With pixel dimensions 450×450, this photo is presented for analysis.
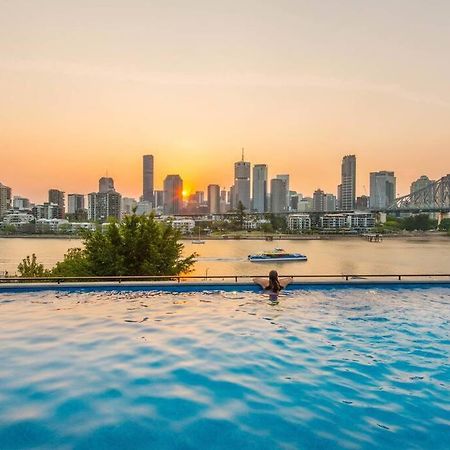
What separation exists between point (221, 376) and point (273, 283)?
21.0ft

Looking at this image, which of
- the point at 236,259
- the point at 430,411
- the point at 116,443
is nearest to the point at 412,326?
the point at 430,411

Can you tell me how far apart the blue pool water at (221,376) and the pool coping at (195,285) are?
1140 mm

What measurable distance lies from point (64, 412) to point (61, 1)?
18.4 metres

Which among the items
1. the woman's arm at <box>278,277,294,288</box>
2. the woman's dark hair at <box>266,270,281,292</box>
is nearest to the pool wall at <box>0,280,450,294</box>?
the woman's arm at <box>278,277,294,288</box>

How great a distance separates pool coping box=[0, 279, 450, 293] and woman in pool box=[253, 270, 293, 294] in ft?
0.59

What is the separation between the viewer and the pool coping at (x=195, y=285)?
12.1 meters

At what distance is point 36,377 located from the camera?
6098mm

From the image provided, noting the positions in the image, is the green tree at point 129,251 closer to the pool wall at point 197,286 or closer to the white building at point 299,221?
the pool wall at point 197,286

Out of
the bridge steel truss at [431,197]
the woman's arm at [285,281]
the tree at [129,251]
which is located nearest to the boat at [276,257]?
the tree at [129,251]

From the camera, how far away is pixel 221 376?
6.32m

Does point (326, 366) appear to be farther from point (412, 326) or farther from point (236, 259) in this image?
point (236, 259)

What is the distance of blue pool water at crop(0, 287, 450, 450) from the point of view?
461 centimetres

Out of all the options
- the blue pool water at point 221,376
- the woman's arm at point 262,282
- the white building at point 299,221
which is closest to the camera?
the blue pool water at point 221,376

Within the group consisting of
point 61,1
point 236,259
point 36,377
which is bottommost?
point 236,259
